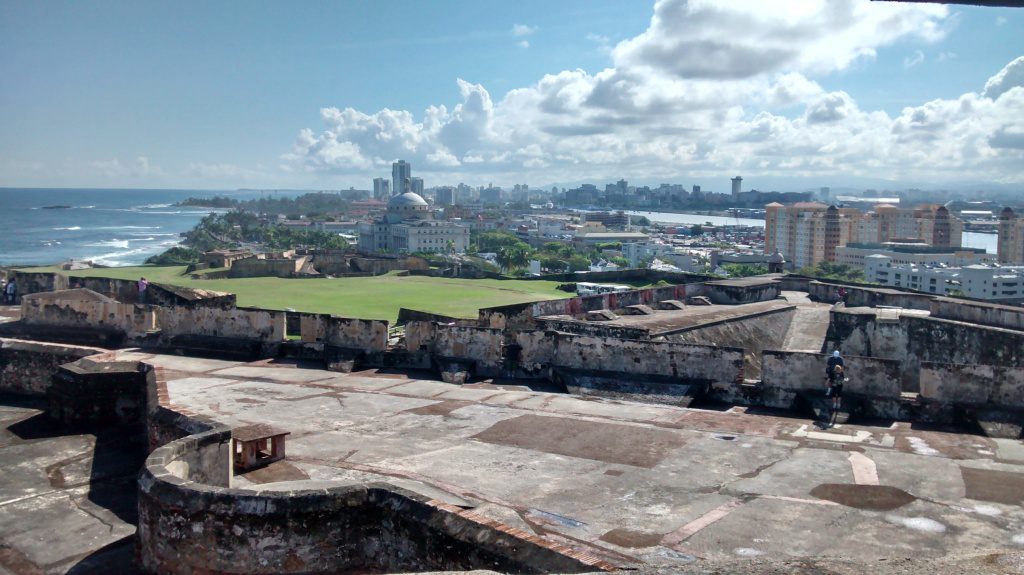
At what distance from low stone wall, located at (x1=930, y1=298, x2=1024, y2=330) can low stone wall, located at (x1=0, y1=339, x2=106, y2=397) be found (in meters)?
17.2

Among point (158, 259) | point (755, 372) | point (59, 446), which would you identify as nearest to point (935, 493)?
point (755, 372)

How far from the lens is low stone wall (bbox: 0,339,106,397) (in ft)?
46.7

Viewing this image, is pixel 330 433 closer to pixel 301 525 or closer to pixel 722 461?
pixel 301 525

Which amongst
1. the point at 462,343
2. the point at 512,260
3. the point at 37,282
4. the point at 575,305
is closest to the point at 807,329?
the point at 575,305

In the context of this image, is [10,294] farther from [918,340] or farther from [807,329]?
[918,340]

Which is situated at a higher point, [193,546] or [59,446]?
[193,546]

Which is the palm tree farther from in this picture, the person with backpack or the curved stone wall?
the curved stone wall

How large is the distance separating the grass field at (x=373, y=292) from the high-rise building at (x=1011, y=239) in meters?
91.9

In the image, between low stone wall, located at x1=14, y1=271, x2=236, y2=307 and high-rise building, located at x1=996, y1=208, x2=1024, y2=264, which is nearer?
low stone wall, located at x1=14, y1=271, x2=236, y2=307

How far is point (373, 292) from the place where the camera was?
113ft

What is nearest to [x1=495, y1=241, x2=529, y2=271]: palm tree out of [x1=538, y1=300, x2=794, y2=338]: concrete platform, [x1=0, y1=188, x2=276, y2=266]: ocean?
[x1=0, y1=188, x2=276, y2=266]: ocean

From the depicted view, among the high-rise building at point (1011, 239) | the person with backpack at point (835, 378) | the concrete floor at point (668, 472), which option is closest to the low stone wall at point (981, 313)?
the person with backpack at point (835, 378)

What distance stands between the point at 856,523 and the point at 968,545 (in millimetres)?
866

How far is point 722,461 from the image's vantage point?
9094mm
